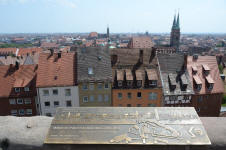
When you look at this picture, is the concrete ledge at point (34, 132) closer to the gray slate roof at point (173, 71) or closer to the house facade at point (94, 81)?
the house facade at point (94, 81)

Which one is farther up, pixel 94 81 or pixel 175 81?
pixel 94 81

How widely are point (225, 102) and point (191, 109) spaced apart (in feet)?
112

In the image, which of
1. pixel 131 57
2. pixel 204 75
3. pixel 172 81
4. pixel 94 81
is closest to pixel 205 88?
pixel 204 75

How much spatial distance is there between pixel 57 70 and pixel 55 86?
245cm

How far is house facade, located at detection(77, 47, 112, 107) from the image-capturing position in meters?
23.8

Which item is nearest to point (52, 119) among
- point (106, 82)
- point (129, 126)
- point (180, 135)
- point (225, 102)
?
point (129, 126)

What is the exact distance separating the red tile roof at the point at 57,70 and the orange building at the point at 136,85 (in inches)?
222

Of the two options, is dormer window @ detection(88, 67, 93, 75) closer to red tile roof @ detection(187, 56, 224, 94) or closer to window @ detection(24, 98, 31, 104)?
window @ detection(24, 98, 31, 104)

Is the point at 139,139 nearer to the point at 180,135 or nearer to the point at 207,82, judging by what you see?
the point at 180,135

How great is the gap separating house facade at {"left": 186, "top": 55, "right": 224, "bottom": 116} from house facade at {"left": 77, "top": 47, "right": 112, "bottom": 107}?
11460 millimetres

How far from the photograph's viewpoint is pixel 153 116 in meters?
8.96

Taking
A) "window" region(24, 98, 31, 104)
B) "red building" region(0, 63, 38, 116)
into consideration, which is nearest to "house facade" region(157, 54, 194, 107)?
"red building" region(0, 63, 38, 116)

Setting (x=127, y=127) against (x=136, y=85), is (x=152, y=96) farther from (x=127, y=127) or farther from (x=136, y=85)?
(x=127, y=127)

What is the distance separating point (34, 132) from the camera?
837 centimetres
